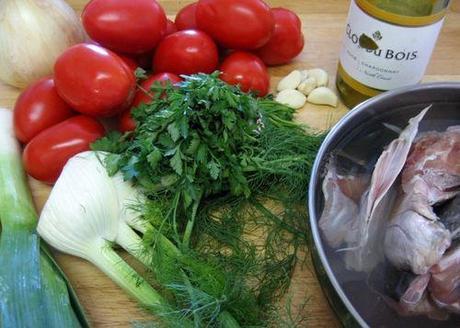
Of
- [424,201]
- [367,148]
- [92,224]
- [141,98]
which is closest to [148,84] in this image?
[141,98]

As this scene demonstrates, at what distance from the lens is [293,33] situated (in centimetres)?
95

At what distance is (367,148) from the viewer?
73 centimetres

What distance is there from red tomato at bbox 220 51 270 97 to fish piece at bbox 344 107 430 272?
0.95 feet

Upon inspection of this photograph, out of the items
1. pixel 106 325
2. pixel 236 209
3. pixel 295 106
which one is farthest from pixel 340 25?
pixel 106 325

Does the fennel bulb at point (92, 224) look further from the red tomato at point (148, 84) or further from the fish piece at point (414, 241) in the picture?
the fish piece at point (414, 241)

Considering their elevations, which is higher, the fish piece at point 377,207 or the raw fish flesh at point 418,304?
the fish piece at point 377,207

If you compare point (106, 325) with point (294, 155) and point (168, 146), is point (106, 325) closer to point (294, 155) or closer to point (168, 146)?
point (168, 146)

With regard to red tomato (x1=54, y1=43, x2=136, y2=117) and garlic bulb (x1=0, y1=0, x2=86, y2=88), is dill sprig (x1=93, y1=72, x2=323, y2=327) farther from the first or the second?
garlic bulb (x1=0, y1=0, x2=86, y2=88)

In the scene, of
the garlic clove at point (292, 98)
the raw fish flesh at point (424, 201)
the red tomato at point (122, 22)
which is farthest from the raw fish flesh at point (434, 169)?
the red tomato at point (122, 22)

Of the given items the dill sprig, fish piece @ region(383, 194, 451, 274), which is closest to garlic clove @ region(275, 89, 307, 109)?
the dill sprig

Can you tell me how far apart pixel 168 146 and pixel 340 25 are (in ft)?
1.89

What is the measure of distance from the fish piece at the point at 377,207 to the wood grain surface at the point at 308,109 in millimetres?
104

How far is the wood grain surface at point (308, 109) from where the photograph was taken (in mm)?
685

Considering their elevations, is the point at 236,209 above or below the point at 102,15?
below
